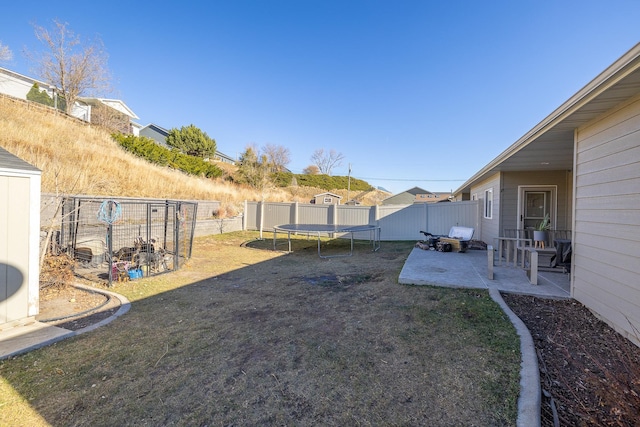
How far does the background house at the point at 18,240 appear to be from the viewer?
2.91 meters

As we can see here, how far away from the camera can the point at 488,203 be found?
30.5 feet

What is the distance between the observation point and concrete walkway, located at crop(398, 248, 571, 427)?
1873mm

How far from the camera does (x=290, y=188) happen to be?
2622 cm

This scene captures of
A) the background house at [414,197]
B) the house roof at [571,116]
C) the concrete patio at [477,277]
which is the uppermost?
the background house at [414,197]

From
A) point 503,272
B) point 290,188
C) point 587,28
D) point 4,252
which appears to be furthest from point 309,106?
point 4,252

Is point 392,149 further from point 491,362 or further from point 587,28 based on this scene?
point 491,362

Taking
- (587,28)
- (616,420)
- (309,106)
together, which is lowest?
(616,420)

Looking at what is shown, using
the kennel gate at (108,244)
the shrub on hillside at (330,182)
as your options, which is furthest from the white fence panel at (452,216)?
the shrub on hillside at (330,182)

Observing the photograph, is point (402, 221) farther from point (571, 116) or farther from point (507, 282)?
point (571, 116)

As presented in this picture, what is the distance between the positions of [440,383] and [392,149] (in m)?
24.8

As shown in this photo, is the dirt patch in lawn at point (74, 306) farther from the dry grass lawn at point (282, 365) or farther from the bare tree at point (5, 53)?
the bare tree at point (5, 53)

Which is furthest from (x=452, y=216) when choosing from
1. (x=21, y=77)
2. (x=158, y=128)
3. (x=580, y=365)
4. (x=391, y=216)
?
(x=158, y=128)

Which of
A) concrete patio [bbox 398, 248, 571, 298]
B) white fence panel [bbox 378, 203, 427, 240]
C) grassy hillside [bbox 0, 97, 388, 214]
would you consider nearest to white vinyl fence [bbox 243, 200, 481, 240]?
white fence panel [bbox 378, 203, 427, 240]

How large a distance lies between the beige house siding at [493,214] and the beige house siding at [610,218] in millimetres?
4333
